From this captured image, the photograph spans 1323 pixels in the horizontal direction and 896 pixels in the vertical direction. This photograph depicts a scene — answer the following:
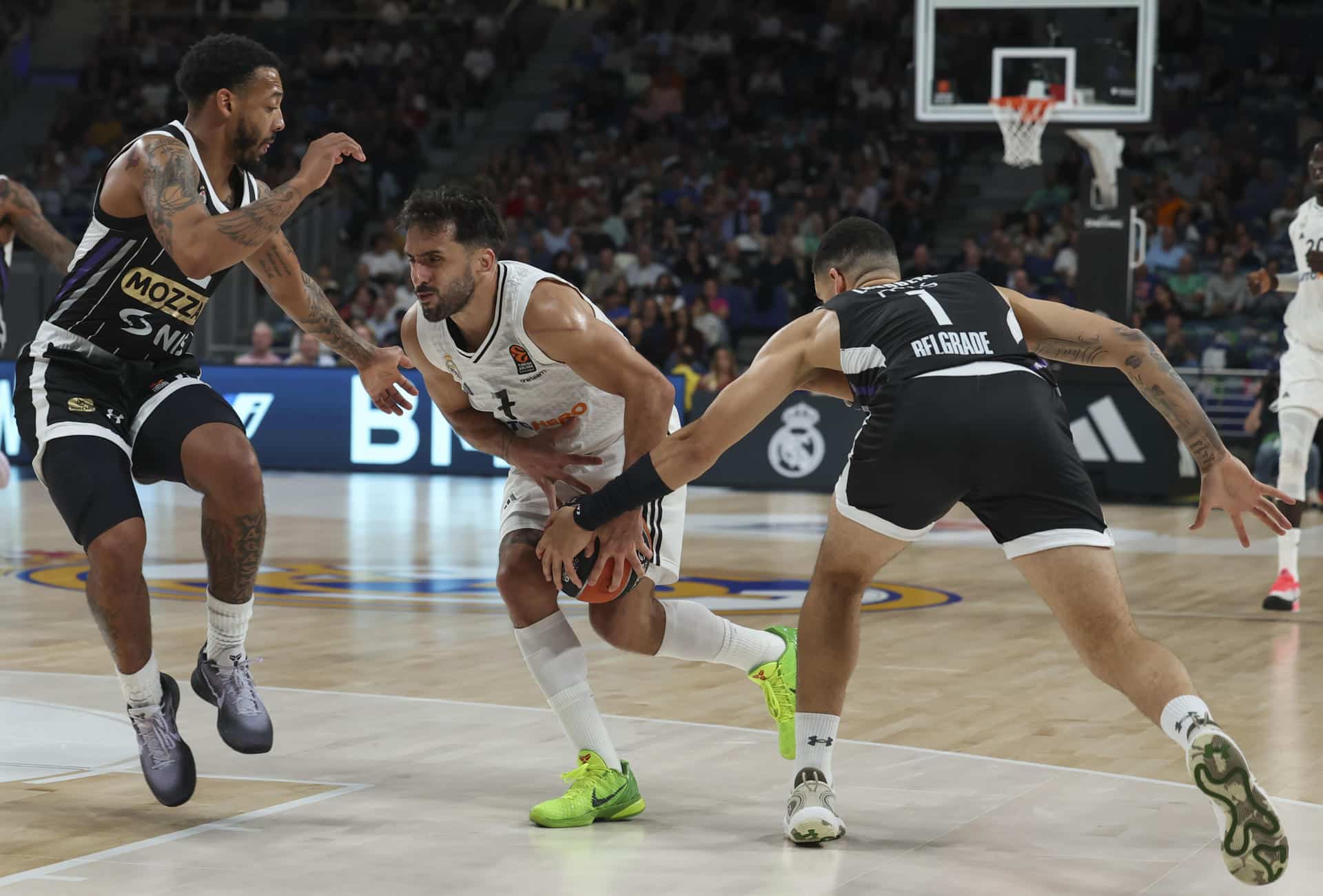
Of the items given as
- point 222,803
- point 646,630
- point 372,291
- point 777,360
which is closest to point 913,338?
point 777,360

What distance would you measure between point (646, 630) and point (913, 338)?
4.28 feet

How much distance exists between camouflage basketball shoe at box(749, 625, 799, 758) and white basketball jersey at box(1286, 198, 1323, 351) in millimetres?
4468

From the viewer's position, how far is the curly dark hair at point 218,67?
4.88 metres

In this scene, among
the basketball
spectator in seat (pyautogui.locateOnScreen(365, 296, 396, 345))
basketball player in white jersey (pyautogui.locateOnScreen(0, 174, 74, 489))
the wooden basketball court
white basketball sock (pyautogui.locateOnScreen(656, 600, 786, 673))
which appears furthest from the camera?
spectator in seat (pyautogui.locateOnScreen(365, 296, 396, 345))

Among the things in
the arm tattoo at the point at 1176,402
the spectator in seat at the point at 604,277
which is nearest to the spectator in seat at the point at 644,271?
the spectator in seat at the point at 604,277

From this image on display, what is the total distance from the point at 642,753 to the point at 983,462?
1779 mm

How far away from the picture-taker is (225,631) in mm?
5039

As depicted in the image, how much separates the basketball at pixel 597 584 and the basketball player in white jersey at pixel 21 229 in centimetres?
238

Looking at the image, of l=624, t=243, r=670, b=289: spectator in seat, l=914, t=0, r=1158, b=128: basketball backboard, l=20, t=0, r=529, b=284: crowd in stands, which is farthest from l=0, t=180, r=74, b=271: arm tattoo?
l=20, t=0, r=529, b=284: crowd in stands

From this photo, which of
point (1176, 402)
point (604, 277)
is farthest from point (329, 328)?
point (604, 277)

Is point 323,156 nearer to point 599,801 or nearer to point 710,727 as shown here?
point 599,801

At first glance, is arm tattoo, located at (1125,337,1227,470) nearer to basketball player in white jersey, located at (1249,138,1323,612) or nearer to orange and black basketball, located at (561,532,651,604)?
orange and black basketball, located at (561,532,651,604)

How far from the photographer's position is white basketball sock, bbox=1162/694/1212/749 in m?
3.95

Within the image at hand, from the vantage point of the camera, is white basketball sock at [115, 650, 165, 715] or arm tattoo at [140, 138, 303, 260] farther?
white basketball sock at [115, 650, 165, 715]
